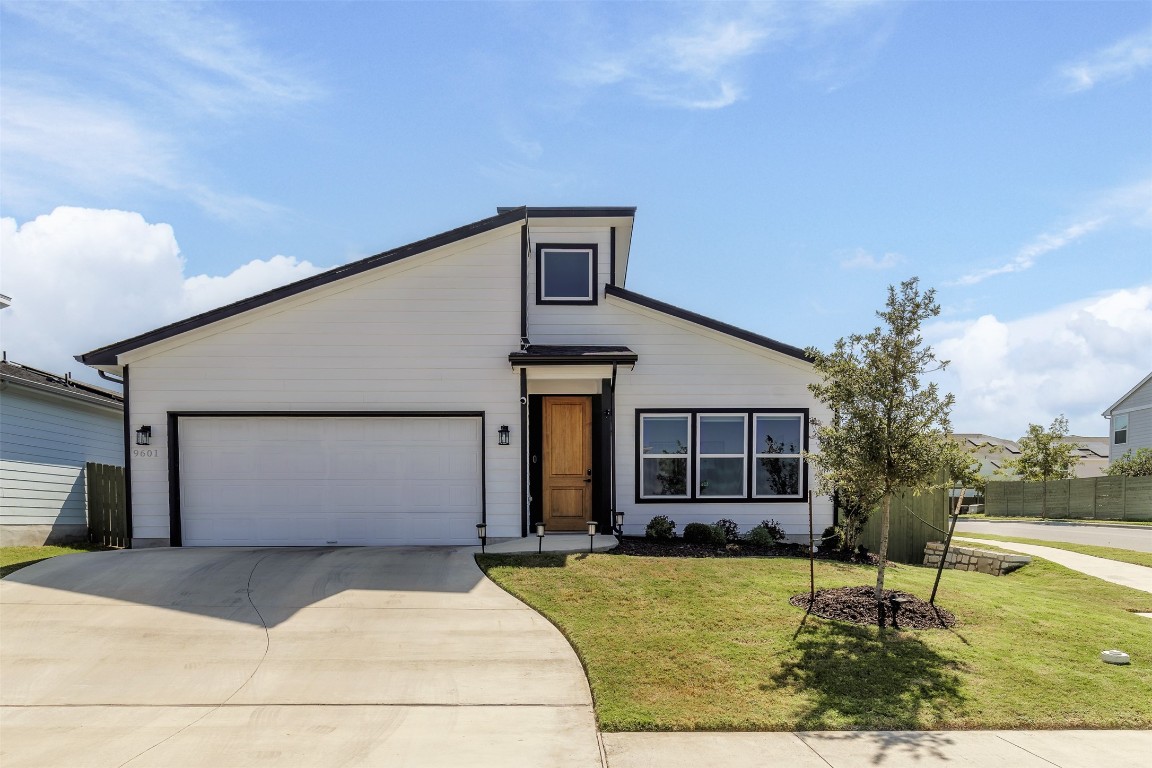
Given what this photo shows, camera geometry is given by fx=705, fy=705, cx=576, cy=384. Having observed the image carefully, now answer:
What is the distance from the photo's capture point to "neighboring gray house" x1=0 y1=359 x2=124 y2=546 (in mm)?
14016

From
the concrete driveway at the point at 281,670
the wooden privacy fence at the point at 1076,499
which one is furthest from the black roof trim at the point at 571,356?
the wooden privacy fence at the point at 1076,499

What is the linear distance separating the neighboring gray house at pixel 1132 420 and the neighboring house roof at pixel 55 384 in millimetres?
40213

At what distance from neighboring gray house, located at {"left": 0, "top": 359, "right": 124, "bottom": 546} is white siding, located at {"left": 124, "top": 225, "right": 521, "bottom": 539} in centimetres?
367

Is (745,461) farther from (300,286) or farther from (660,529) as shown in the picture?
(300,286)

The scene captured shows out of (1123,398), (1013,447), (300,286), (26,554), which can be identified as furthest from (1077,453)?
(26,554)

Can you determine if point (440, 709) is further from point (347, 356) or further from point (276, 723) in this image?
point (347, 356)

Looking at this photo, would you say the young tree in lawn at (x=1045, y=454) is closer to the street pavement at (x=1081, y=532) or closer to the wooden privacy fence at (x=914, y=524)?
the street pavement at (x=1081, y=532)

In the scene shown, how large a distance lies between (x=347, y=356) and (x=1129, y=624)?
1234cm

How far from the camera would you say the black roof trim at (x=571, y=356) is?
41.2 feet

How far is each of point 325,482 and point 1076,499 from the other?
31.2 meters

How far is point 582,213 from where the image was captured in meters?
14.0

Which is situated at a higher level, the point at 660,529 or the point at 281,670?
the point at 660,529

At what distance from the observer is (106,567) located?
1049cm

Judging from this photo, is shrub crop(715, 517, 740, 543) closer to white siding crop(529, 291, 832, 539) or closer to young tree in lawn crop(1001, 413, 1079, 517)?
white siding crop(529, 291, 832, 539)
